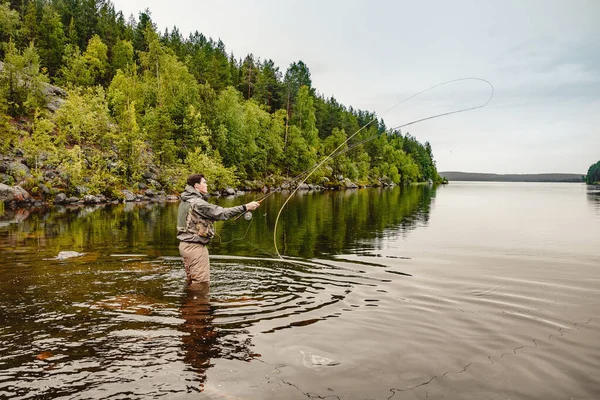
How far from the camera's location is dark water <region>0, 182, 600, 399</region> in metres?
5.08

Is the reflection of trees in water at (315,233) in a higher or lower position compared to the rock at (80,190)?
lower

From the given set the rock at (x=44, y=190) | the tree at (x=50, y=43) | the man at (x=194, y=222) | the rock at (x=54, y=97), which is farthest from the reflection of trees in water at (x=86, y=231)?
the tree at (x=50, y=43)

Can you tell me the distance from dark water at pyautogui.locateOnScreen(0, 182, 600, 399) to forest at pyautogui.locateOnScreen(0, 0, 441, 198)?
3.94 m

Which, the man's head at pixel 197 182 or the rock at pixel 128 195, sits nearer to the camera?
A: the man's head at pixel 197 182

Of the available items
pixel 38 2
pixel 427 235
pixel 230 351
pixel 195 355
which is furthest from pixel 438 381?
pixel 38 2

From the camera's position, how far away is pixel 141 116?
65.2 metres

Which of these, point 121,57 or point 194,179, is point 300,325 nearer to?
point 194,179

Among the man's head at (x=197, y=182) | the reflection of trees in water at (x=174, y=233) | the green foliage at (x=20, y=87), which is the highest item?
the green foliage at (x=20, y=87)

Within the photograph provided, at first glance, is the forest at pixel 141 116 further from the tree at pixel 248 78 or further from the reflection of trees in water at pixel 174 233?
the reflection of trees in water at pixel 174 233

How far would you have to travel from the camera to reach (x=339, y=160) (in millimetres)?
97625

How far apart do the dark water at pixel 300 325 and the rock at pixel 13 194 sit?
21.3 meters

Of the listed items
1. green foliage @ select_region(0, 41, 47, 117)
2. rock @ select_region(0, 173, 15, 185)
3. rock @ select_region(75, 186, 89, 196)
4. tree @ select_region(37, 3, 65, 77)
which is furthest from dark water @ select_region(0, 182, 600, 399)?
tree @ select_region(37, 3, 65, 77)

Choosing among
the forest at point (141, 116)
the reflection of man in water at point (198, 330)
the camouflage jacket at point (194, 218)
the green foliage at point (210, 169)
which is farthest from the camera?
the green foliage at point (210, 169)

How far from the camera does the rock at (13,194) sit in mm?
33156
